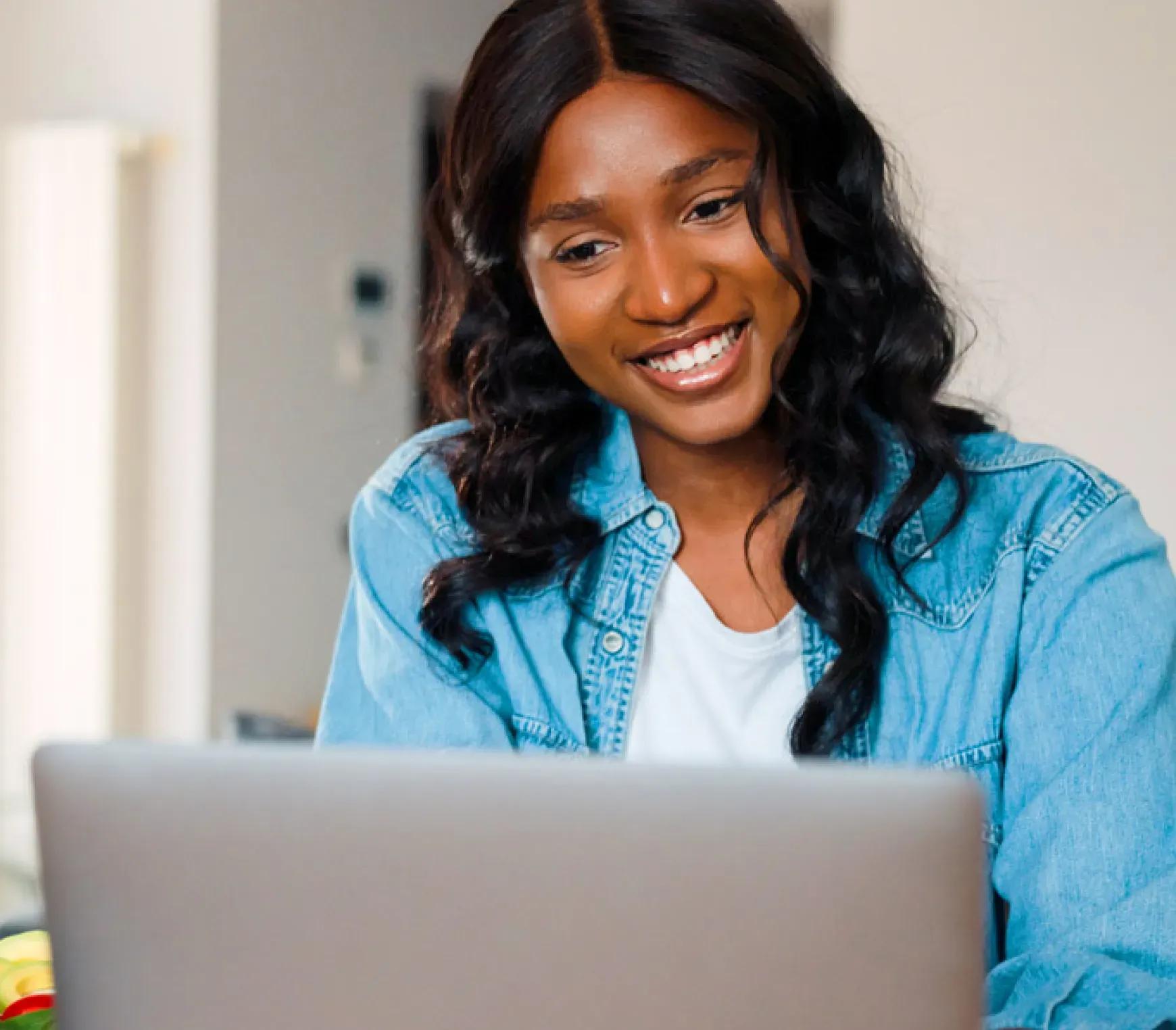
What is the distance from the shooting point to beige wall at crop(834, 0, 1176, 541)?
2727 millimetres

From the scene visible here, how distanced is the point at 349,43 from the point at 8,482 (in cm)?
139

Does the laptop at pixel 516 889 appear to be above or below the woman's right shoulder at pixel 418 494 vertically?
below

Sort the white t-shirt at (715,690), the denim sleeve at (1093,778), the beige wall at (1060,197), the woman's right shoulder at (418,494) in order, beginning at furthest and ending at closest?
the beige wall at (1060,197) → the woman's right shoulder at (418,494) → the white t-shirt at (715,690) → the denim sleeve at (1093,778)

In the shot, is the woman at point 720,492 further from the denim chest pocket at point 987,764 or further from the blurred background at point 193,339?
the blurred background at point 193,339

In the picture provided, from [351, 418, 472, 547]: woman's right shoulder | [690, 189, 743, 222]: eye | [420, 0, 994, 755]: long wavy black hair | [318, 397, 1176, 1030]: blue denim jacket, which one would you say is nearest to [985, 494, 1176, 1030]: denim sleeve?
[318, 397, 1176, 1030]: blue denim jacket

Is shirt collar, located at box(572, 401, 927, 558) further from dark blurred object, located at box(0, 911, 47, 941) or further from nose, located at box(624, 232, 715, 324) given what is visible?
dark blurred object, located at box(0, 911, 47, 941)

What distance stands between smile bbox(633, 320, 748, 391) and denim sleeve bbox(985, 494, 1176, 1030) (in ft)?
0.95

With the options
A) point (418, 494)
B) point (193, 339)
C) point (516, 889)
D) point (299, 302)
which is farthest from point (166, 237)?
point (516, 889)

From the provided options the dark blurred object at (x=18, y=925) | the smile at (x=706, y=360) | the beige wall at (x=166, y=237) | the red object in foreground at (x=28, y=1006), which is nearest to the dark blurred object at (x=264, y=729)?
the beige wall at (x=166, y=237)

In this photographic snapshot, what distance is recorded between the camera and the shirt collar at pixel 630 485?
142 centimetres

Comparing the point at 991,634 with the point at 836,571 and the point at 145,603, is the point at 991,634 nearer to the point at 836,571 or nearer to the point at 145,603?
the point at 836,571

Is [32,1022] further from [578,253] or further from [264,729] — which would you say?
[264,729]

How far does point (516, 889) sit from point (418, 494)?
2.89 feet

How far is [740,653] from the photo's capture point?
141 cm
